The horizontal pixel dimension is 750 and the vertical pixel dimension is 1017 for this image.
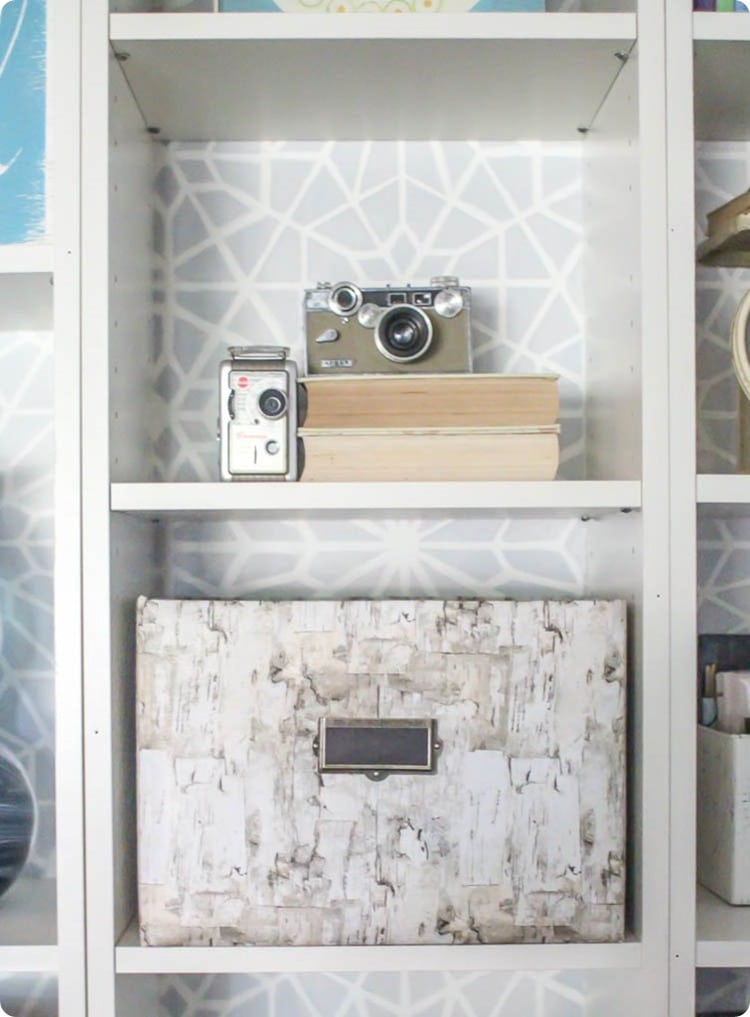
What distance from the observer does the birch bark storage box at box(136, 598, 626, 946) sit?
3.14 ft

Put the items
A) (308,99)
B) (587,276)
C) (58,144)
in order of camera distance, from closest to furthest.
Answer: (58,144), (308,99), (587,276)

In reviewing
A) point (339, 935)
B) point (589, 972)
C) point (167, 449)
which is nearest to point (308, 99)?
point (167, 449)

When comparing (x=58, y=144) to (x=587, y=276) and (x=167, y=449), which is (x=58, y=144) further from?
(x=587, y=276)

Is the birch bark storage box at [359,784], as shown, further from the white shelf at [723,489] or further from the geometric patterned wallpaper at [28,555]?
the geometric patterned wallpaper at [28,555]

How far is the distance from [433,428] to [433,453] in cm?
2

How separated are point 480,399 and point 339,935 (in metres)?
0.49

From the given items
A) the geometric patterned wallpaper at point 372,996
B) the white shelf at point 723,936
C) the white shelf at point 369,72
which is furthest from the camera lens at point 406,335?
the geometric patterned wallpaper at point 372,996

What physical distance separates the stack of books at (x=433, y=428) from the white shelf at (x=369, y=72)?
0.97 feet

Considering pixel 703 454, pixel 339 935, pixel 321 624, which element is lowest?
pixel 339 935

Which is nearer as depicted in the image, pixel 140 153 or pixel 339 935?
pixel 339 935

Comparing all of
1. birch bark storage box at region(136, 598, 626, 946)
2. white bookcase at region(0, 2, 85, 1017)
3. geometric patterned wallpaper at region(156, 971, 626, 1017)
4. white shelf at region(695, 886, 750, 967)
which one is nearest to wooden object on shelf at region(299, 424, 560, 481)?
birch bark storage box at region(136, 598, 626, 946)

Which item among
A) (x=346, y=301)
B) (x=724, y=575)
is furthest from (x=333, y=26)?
(x=724, y=575)

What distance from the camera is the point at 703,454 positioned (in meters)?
1.21

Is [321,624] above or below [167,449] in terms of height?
below
